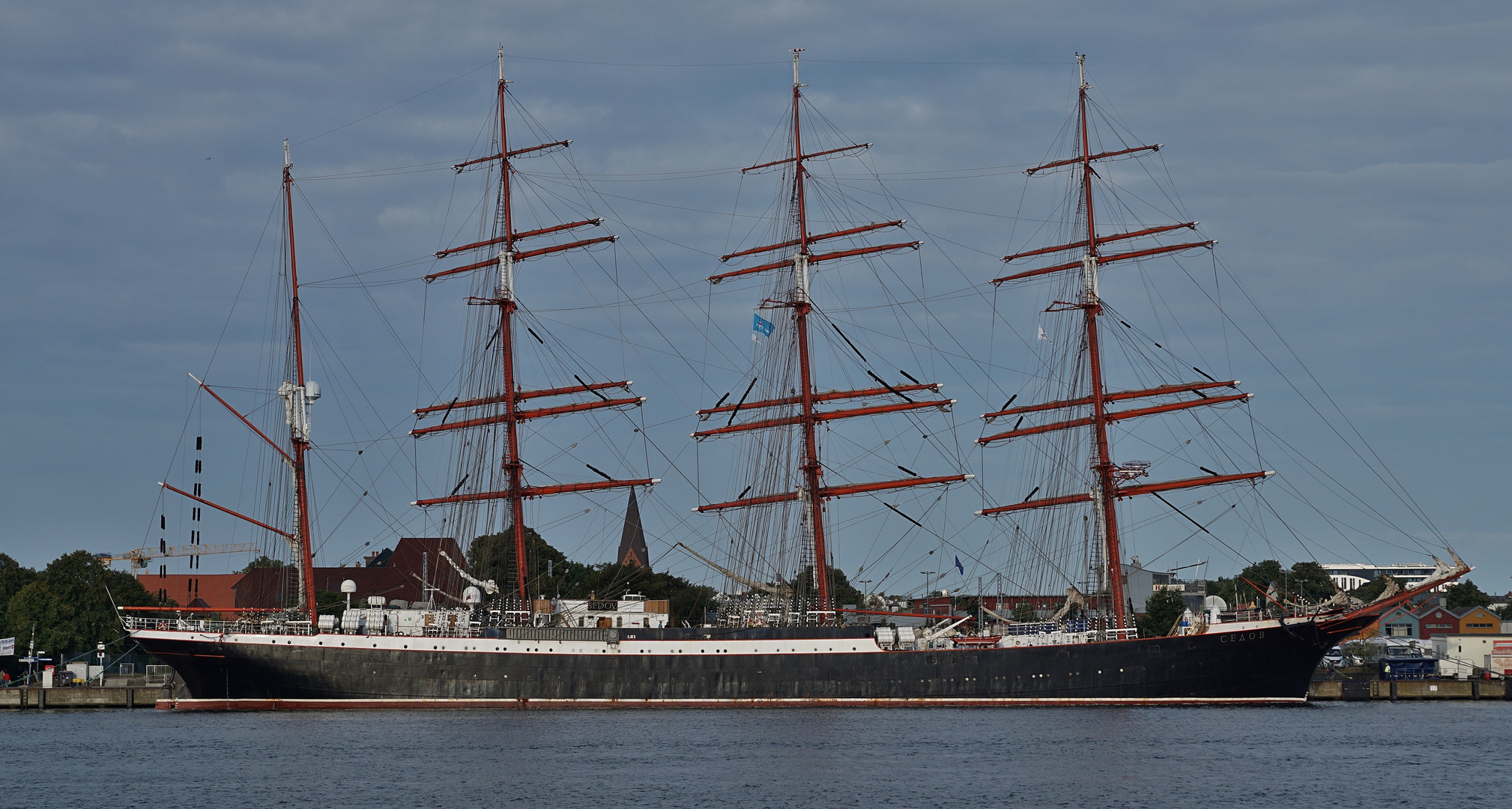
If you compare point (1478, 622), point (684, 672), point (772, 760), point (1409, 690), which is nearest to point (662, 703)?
point (684, 672)

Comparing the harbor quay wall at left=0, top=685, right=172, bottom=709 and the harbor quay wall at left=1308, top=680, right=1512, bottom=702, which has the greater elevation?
the harbor quay wall at left=0, top=685, right=172, bottom=709

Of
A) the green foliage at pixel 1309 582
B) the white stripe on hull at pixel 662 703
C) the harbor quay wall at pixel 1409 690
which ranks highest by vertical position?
the green foliage at pixel 1309 582

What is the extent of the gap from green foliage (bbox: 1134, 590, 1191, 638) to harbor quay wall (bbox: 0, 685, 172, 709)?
7484 cm

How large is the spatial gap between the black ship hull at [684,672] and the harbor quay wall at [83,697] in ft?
55.2

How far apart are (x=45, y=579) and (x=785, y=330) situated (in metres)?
62.5

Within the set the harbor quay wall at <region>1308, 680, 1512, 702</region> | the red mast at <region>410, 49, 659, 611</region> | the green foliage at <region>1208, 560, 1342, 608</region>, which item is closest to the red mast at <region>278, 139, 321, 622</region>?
the red mast at <region>410, 49, 659, 611</region>

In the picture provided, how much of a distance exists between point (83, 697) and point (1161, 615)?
8297cm

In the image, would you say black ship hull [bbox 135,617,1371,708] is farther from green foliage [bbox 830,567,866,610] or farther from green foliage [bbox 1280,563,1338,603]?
green foliage [bbox 1280,563,1338,603]

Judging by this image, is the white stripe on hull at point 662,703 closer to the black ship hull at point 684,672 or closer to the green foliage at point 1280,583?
the black ship hull at point 684,672

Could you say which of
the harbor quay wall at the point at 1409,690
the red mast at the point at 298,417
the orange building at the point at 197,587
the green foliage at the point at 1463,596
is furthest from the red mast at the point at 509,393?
the green foliage at the point at 1463,596

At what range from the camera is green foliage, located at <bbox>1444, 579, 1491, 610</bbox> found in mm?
177000

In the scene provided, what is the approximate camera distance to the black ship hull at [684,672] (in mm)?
71688

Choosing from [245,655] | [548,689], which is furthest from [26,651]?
[548,689]

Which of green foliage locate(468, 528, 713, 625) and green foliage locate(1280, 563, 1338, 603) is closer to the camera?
green foliage locate(468, 528, 713, 625)
